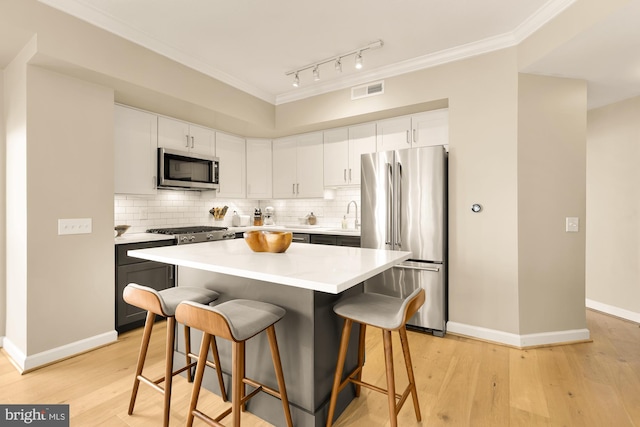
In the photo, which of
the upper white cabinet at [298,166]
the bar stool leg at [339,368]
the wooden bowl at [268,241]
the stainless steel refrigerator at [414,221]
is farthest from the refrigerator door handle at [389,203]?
the bar stool leg at [339,368]

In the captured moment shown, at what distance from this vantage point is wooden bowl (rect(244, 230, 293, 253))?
210 centimetres

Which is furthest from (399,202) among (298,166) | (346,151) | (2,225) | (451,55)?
(2,225)

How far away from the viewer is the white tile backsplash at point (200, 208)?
3742mm

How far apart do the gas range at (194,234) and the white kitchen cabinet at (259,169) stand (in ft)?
2.92

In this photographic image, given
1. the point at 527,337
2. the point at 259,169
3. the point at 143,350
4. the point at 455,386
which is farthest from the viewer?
the point at 259,169

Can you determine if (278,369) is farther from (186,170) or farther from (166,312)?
(186,170)

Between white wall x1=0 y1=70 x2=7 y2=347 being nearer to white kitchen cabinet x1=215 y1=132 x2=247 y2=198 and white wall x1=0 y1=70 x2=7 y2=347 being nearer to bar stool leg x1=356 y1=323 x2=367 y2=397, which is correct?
white kitchen cabinet x1=215 y1=132 x2=247 y2=198

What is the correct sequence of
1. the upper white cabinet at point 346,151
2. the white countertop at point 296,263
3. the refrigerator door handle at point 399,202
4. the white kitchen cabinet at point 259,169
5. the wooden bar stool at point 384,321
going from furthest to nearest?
the white kitchen cabinet at point 259,169
the upper white cabinet at point 346,151
the refrigerator door handle at point 399,202
the wooden bar stool at point 384,321
the white countertop at point 296,263

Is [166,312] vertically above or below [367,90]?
below

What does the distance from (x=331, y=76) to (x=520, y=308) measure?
3066 millimetres

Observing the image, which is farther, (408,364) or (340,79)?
(340,79)

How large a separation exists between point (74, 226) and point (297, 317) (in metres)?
2.19

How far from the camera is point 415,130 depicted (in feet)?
11.9

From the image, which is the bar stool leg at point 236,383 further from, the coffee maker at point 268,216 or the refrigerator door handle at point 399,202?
the coffee maker at point 268,216
